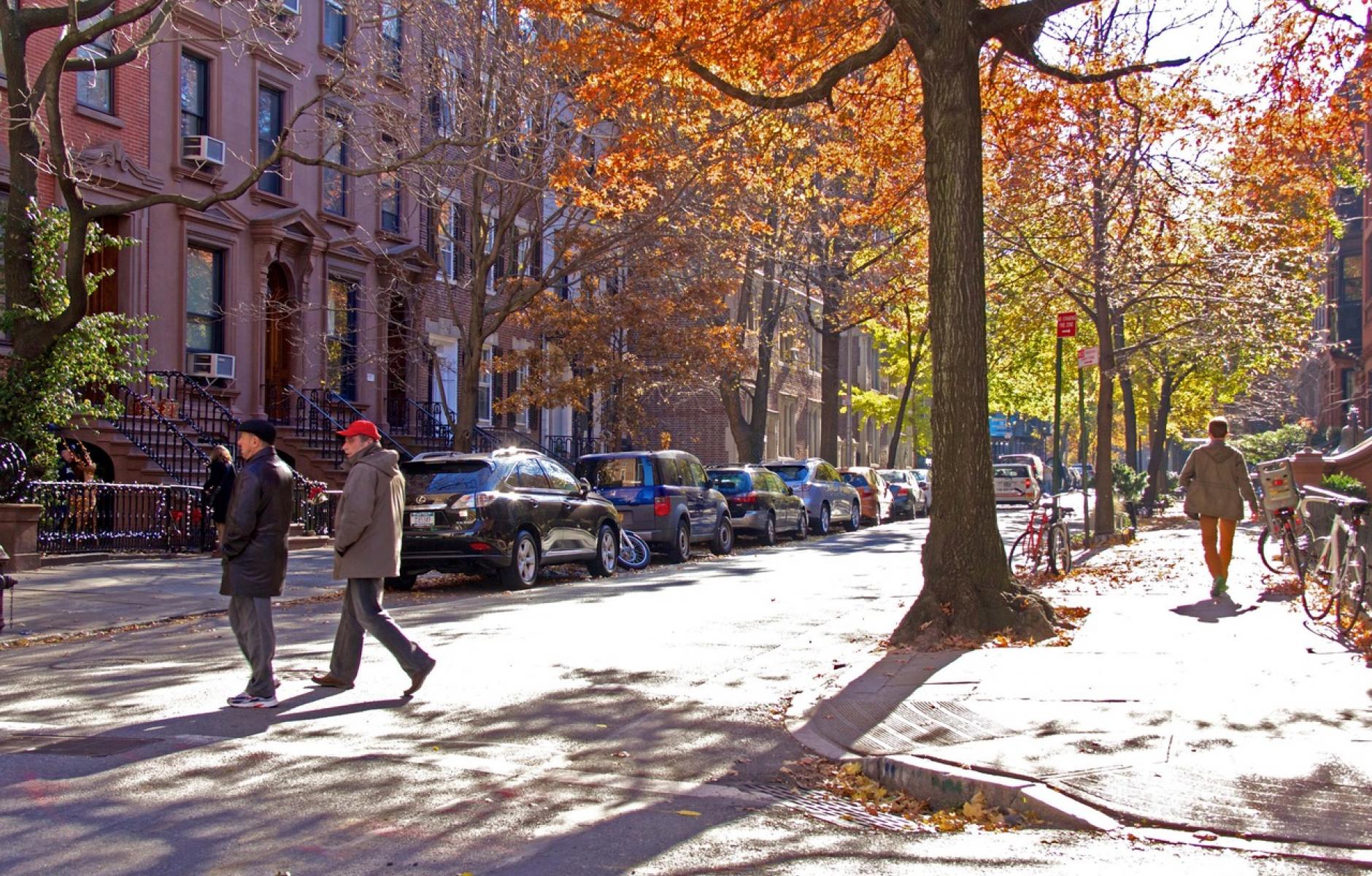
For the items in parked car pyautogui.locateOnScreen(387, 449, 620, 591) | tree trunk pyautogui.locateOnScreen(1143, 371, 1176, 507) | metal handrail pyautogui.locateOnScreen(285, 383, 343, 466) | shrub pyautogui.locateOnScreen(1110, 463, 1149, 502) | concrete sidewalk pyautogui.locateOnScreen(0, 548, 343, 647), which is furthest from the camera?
tree trunk pyautogui.locateOnScreen(1143, 371, 1176, 507)

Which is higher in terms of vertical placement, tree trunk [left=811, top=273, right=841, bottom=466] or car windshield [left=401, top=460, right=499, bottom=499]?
tree trunk [left=811, top=273, right=841, bottom=466]

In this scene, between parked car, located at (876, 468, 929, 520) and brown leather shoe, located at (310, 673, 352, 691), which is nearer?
brown leather shoe, located at (310, 673, 352, 691)

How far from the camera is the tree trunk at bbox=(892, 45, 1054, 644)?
37.6 feet

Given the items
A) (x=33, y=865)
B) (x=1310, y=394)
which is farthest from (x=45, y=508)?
(x=1310, y=394)

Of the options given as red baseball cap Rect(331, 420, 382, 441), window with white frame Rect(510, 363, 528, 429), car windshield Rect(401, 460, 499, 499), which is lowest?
car windshield Rect(401, 460, 499, 499)

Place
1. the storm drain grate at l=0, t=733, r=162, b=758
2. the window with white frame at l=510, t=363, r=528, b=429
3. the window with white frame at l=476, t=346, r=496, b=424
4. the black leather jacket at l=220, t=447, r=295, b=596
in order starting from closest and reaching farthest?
the storm drain grate at l=0, t=733, r=162, b=758
the black leather jacket at l=220, t=447, r=295, b=596
the window with white frame at l=476, t=346, r=496, b=424
the window with white frame at l=510, t=363, r=528, b=429

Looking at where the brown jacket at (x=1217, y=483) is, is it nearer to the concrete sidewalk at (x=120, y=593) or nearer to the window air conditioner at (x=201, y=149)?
the concrete sidewalk at (x=120, y=593)

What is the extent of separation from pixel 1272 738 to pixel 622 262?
2047 centimetres

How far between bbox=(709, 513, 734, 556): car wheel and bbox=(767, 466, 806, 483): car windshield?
596cm

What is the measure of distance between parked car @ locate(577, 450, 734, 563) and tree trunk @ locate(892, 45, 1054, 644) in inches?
421

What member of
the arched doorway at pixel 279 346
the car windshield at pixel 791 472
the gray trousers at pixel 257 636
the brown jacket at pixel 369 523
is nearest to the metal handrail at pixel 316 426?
A: the arched doorway at pixel 279 346

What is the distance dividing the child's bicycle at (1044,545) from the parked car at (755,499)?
881 cm

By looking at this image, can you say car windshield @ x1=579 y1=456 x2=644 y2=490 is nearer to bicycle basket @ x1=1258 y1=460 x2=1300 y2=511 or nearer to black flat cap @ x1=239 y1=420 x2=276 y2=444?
bicycle basket @ x1=1258 y1=460 x2=1300 y2=511

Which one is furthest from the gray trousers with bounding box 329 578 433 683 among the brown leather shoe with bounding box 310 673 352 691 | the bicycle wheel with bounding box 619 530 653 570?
the bicycle wheel with bounding box 619 530 653 570
